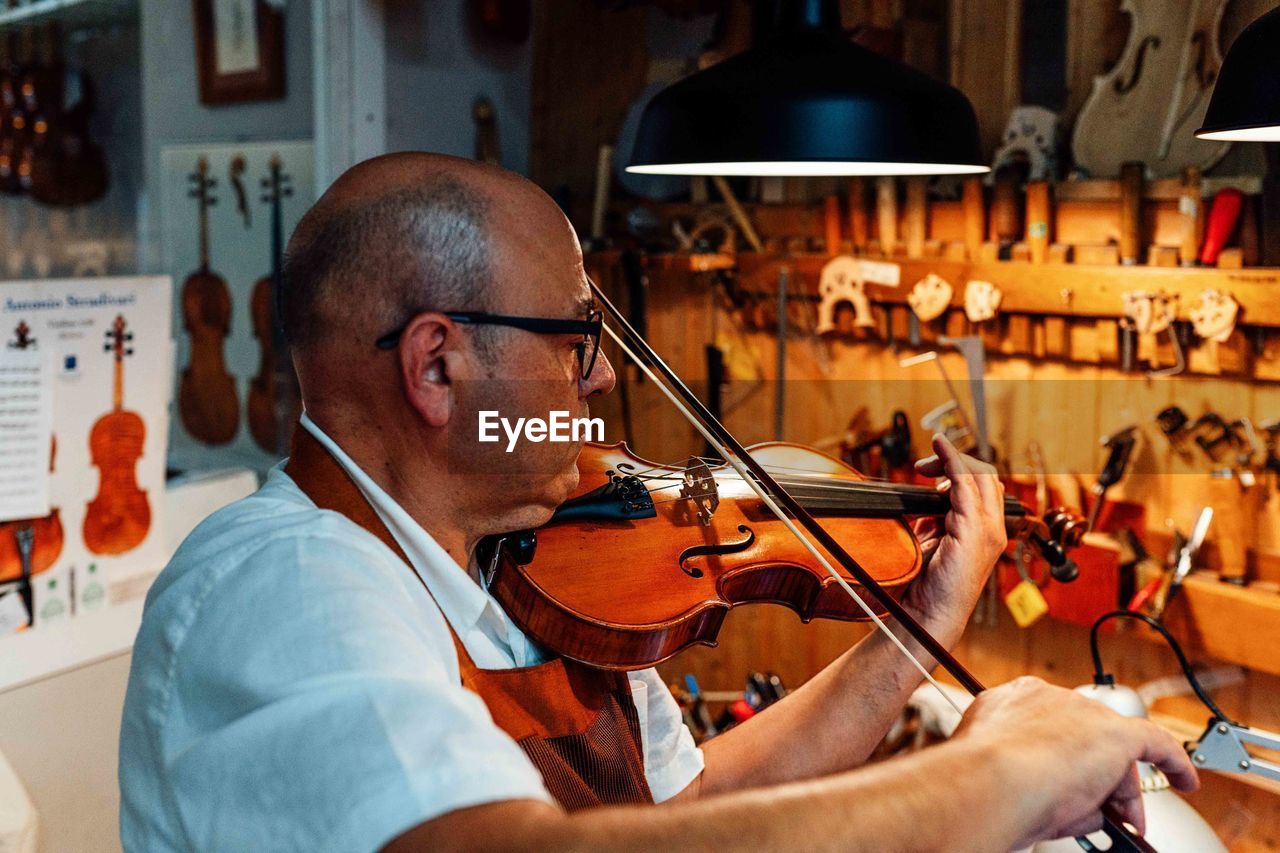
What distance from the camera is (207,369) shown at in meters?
3.15

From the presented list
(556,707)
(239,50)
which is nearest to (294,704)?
(556,707)

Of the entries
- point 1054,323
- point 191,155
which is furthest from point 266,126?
point 1054,323

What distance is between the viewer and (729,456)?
1.43 m

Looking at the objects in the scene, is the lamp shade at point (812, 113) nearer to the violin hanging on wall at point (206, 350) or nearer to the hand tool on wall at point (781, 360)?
the hand tool on wall at point (781, 360)

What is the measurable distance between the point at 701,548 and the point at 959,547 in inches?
13.6

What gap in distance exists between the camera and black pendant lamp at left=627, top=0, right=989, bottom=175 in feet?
4.44

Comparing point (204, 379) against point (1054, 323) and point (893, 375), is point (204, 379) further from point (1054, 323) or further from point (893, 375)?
point (1054, 323)

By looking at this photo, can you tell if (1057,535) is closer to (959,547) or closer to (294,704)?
(959,547)

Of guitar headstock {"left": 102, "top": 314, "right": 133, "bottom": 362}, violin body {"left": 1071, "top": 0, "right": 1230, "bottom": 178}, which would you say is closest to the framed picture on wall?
guitar headstock {"left": 102, "top": 314, "right": 133, "bottom": 362}

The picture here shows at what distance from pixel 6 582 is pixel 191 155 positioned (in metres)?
1.20

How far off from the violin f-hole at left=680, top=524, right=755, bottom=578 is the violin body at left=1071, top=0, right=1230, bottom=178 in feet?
4.01

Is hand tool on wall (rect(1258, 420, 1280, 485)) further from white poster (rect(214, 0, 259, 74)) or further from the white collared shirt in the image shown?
white poster (rect(214, 0, 259, 74))

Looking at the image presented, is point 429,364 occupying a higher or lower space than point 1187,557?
higher

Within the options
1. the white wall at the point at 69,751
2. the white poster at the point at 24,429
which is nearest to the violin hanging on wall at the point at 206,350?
the white poster at the point at 24,429
